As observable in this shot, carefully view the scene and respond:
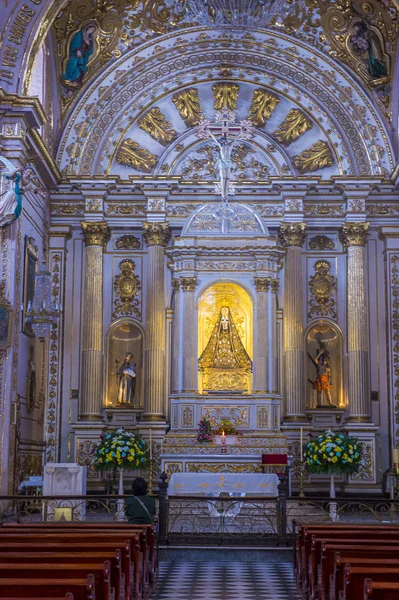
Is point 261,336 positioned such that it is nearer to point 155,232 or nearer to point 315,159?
point 155,232

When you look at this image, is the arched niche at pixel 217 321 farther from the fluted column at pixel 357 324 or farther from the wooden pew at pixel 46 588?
the wooden pew at pixel 46 588

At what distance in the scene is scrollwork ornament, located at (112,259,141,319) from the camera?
939 inches

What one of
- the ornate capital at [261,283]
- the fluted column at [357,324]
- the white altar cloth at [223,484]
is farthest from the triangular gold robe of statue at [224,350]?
the white altar cloth at [223,484]

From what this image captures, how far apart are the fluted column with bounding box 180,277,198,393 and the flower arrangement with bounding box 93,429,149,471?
2213 mm

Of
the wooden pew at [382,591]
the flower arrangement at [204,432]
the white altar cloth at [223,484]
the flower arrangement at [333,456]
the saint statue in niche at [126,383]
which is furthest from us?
the saint statue in niche at [126,383]

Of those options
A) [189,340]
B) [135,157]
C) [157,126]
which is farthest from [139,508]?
[157,126]

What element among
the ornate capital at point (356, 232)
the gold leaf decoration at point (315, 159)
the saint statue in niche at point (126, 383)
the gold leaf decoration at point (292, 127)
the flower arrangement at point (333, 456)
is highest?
the gold leaf decoration at point (292, 127)

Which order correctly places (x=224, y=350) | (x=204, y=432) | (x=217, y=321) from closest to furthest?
(x=204, y=432) → (x=224, y=350) → (x=217, y=321)

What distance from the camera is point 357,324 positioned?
23047 millimetres

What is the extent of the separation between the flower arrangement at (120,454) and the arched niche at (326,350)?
204 inches

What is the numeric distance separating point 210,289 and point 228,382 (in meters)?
2.39

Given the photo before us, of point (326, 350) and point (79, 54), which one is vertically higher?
point (79, 54)

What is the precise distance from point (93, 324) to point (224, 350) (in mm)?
3386

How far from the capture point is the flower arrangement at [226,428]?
21.5 meters
